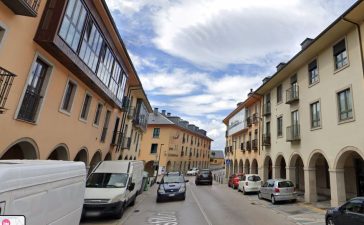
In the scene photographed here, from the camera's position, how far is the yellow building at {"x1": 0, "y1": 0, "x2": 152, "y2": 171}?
320 inches

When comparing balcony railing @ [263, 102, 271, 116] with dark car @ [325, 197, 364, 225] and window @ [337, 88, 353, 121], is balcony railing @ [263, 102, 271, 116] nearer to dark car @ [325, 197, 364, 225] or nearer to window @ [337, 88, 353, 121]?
window @ [337, 88, 353, 121]

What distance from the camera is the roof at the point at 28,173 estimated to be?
3545mm

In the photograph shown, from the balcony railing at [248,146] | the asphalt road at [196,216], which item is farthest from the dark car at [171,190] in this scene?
the balcony railing at [248,146]

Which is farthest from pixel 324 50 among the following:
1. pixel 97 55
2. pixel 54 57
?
pixel 54 57

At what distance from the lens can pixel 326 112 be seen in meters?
15.2

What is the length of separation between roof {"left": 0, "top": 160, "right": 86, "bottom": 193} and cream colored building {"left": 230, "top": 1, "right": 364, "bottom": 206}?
527 inches

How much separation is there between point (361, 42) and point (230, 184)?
20.3 m

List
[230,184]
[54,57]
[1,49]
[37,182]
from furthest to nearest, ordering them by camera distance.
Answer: [230,184]
[54,57]
[1,49]
[37,182]

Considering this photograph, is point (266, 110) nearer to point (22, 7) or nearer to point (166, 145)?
point (22, 7)

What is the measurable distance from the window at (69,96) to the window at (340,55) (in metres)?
15.1

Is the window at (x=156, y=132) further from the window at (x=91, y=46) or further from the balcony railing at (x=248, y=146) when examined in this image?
the window at (x=91, y=46)

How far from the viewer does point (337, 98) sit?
566 inches

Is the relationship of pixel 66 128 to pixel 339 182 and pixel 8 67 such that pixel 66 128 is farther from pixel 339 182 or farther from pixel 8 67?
pixel 339 182

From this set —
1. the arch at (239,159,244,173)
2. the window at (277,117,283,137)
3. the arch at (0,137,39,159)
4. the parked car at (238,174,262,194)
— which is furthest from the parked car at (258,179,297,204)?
the arch at (239,159,244,173)
